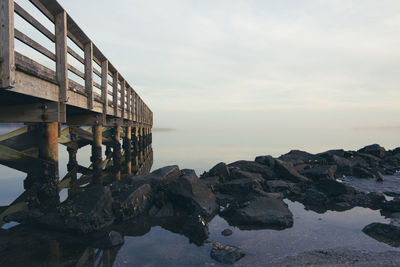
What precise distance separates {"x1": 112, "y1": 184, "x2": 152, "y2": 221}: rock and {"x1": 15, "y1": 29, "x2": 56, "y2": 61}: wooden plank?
324 centimetres

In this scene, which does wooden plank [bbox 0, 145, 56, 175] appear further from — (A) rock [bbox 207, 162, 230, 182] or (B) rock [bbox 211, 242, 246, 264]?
(A) rock [bbox 207, 162, 230, 182]

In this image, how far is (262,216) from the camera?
5.62 metres

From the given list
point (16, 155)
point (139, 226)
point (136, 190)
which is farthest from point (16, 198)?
point (139, 226)

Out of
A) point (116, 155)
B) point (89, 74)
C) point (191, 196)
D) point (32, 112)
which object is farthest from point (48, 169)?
point (116, 155)

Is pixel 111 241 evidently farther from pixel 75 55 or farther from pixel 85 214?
pixel 75 55

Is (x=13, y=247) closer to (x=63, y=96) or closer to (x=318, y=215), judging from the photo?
(x=63, y=96)

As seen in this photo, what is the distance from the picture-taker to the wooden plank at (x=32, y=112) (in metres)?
6.01

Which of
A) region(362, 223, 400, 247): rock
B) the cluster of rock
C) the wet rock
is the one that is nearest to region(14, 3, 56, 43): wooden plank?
the cluster of rock

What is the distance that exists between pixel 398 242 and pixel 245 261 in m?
2.68

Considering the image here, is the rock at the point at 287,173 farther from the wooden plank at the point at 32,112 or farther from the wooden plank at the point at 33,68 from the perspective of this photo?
the wooden plank at the point at 33,68

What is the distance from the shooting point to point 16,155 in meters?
6.55

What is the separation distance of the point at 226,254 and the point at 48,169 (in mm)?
4560

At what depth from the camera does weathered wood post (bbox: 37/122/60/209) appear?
20.8 feet

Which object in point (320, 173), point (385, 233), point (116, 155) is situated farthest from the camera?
point (116, 155)
